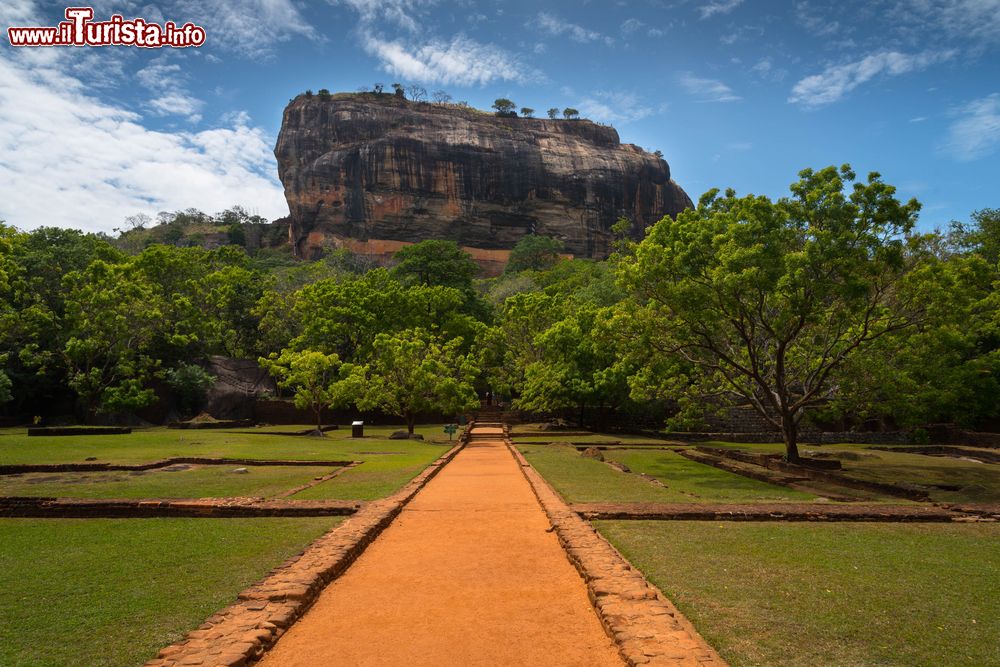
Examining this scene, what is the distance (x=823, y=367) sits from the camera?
1638cm

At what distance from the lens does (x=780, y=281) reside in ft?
45.4

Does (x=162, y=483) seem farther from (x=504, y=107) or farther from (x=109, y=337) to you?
(x=504, y=107)

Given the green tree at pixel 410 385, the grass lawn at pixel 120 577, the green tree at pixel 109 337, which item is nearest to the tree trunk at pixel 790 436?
the grass lawn at pixel 120 577

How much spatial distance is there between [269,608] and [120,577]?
1.85 meters

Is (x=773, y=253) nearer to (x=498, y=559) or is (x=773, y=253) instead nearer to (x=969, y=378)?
(x=969, y=378)

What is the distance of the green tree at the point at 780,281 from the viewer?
1412 cm

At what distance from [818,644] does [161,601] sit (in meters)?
4.99

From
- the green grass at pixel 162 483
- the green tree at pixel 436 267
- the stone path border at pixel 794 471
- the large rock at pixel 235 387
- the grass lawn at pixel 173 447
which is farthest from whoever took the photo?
the green tree at pixel 436 267

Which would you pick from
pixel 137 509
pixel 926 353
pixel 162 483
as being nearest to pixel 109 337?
pixel 162 483

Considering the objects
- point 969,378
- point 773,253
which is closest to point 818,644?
point 773,253

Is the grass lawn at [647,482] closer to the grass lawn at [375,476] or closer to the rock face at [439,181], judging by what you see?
the grass lawn at [375,476]

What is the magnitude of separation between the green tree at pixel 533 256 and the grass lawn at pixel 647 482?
5431cm

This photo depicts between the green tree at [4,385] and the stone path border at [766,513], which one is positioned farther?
the green tree at [4,385]

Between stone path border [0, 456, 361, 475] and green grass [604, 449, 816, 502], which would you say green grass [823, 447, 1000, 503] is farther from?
stone path border [0, 456, 361, 475]
